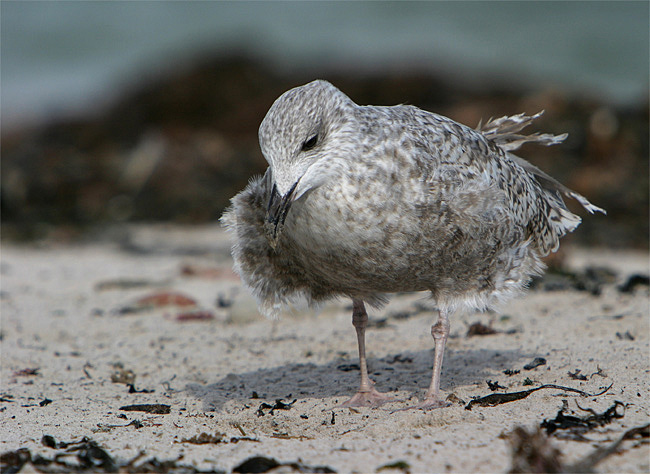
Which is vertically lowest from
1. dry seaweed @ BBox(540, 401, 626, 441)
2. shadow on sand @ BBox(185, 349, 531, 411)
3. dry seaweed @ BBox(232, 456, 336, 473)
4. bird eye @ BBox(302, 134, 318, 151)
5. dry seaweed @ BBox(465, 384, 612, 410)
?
shadow on sand @ BBox(185, 349, 531, 411)

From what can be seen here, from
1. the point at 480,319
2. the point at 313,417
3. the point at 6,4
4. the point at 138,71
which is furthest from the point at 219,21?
the point at 313,417

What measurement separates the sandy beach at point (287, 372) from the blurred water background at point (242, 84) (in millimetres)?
3713

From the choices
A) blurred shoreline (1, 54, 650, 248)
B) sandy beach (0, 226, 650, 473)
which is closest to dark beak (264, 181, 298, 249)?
sandy beach (0, 226, 650, 473)

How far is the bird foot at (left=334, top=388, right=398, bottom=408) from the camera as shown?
4.48 m

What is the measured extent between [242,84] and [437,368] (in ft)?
50.3

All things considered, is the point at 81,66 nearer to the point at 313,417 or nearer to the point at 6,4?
the point at 6,4

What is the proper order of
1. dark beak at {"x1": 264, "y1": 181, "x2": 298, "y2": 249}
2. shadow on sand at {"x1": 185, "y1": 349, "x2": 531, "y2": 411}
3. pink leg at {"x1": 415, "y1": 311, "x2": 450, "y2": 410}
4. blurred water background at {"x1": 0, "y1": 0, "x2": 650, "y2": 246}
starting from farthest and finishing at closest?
blurred water background at {"x1": 0, "y1": 0, "x2": 650, "y2": 246}
shadow on sand at {"x1": 185, "y1": 349, "x2": 531, "y2": 411}
pink leg at {"x1": 415, "y1": 311, "x2": 450, "y2": 410}
dark beak at {"x1": 264, "y1": 181, "x2": 298, "y2": 249}

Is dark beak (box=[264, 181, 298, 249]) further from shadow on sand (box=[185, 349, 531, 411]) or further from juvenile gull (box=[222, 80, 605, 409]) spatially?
shadow on sand (box=[185, 349, 531, 411])

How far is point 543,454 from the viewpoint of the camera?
2762 mm

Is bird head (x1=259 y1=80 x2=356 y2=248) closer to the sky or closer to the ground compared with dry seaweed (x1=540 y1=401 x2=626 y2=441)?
closer to the sky

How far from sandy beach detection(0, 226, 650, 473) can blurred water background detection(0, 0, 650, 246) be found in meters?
3.71

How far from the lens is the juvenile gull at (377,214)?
12.6 feet

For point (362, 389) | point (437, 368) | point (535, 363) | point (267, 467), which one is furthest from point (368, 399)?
point (267, 467)

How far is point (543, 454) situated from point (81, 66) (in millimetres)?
24748
